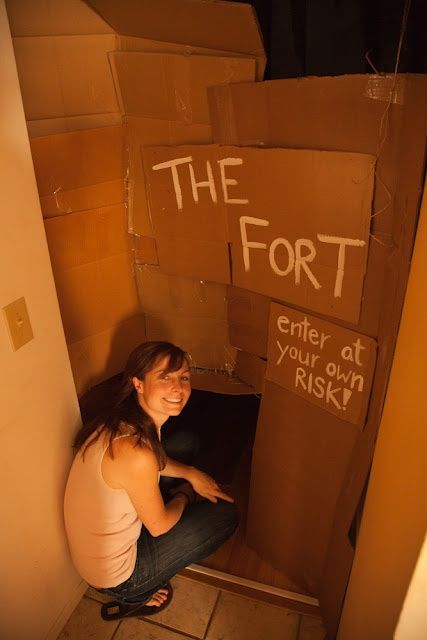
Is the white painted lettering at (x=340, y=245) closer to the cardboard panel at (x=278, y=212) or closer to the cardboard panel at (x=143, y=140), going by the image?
the cardboard panel at (x=278, y=212)

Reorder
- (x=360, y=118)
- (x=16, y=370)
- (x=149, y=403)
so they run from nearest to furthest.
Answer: (x=360, y=118) < (x=16, y=370) < (x=149, y=403)

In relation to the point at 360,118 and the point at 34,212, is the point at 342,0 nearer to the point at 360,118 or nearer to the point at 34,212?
the point at 360,118

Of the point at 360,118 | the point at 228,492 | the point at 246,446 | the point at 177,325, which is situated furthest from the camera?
the point at 246,446

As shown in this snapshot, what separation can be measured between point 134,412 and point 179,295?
363 mm

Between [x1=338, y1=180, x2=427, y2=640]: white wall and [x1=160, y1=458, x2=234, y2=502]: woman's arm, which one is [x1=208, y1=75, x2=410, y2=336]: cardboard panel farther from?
[x1=160, y1=458, x2=234, y2=502]: woman's arm

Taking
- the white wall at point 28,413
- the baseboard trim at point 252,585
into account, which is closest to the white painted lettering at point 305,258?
the white wall at point 28,413

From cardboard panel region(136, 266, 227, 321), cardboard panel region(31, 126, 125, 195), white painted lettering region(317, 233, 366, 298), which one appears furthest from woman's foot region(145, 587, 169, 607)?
cardboard panel region(31, 126, 125, 195)

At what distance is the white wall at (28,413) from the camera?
3.03ft

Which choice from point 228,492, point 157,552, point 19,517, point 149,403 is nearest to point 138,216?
point 149,403

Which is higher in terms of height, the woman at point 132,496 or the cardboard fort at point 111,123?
the cardboard fort at point 111,123

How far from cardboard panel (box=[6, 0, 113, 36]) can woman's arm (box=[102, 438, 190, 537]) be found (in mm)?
971

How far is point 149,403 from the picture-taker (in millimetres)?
1203

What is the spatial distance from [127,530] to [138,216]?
839mm

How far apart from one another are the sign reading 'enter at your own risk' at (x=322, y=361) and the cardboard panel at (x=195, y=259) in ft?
0.56
